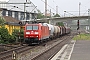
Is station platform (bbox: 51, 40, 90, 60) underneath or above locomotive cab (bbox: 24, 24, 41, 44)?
underneath

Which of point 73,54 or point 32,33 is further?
point 32,33

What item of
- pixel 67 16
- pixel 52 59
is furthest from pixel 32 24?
pixel 67 16

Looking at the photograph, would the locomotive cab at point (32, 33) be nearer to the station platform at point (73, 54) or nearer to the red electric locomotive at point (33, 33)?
the red electric locomotive at point (33, 33)

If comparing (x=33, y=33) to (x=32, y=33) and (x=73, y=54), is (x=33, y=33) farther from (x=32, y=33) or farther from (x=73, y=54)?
(x=73, y=54)

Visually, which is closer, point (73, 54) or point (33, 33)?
point (73, 54)

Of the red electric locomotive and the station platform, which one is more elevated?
the red electric locomotive

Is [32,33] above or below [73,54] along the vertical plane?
above

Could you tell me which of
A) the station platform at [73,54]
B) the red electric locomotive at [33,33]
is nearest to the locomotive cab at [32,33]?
the red electric locomotive at [33,33]

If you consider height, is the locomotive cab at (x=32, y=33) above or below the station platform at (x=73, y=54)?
above

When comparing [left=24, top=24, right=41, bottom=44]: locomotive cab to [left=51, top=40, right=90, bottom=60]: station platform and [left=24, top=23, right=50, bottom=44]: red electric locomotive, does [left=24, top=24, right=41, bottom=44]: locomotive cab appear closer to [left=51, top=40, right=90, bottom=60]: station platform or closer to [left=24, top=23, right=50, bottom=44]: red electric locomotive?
[left=24, top=23, right=50, bottom=44]: red electric locomotive

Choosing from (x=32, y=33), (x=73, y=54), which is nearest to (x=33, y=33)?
(x=32, y=33)

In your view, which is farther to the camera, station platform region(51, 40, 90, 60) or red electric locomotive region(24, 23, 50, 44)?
red electric locomotive region(24, 23, 50, 44)

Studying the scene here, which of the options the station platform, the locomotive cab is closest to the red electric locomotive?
the locomotive cab

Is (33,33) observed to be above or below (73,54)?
above
